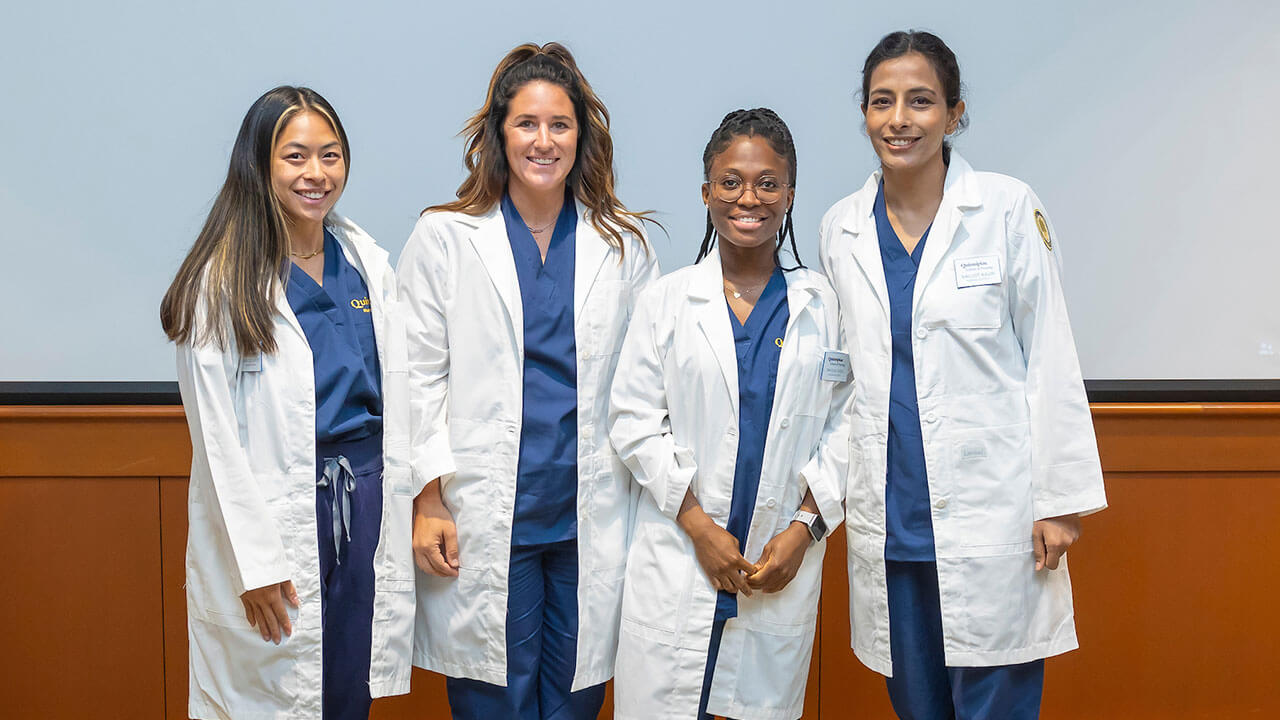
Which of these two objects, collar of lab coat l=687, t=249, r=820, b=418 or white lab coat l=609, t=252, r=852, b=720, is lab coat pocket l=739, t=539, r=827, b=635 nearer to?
white lab coat l=609, t=252, r=852, b=720

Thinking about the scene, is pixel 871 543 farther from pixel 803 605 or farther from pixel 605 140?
pixel 605 140

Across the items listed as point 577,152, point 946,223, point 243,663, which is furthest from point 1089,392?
point 243,663

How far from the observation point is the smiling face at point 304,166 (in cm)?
159

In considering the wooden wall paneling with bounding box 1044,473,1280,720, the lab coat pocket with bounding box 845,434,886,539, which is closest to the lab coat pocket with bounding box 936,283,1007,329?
the lab coat pocket with bounding box 845,434,886,539

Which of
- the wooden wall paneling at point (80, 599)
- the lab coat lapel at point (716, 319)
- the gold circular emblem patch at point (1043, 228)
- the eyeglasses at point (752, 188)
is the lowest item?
the wooden wall paneling at point (80, 599)

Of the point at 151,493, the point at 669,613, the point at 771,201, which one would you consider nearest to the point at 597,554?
the point at 669,613

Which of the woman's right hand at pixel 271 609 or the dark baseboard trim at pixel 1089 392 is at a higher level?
the dark baseboard trim at pixel 1089 392

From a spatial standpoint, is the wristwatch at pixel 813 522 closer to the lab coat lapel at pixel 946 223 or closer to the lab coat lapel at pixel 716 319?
the lab coat lapel at pixel 716 319

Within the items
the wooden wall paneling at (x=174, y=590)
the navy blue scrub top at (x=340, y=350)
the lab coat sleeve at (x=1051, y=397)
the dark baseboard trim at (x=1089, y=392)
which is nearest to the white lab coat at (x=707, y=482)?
the lab coat sleeve at (x=1051, y=397)

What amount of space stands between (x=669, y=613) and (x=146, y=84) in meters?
1.94

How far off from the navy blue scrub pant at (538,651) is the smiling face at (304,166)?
0.70 metres

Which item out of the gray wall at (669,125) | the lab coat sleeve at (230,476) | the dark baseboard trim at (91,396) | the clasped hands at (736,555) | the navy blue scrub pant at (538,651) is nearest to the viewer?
the lab coat sleeve at (230,476)

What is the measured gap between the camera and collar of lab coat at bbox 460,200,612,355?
1.67 meters

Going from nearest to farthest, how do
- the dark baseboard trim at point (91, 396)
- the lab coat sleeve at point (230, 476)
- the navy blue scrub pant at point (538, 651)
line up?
the lab coat sleeve at point (230, 476) < the navy blue scrub pant at point (538, 651) < the dark baseboard trim at point (91, 396)
